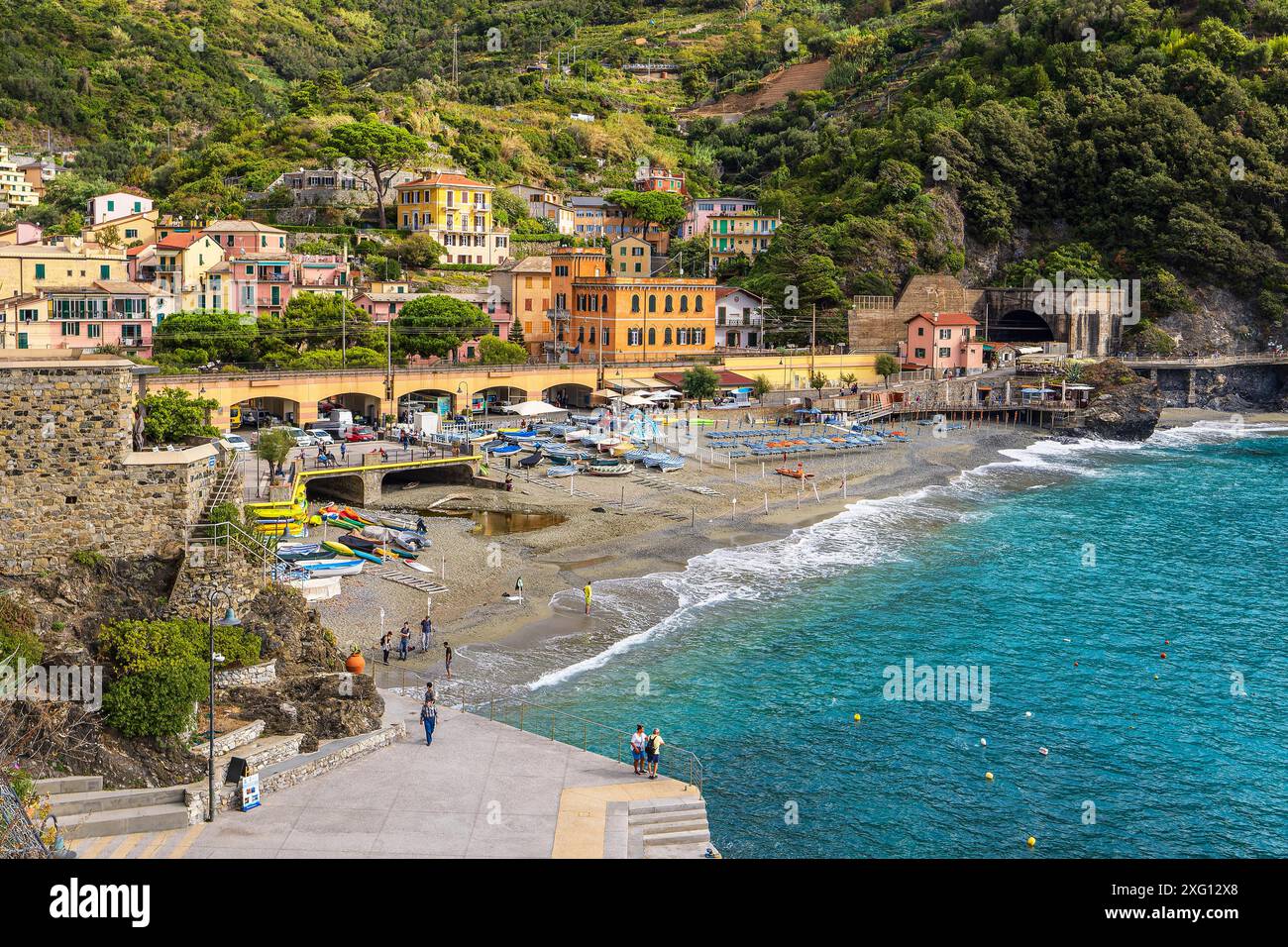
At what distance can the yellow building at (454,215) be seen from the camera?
100812 millimetres

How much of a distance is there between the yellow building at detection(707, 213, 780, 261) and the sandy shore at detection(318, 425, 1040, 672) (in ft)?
156

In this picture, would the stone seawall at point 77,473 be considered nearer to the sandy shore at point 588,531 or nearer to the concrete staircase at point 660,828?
the sandy shore at point 588,531

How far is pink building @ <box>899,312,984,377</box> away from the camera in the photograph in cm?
9881

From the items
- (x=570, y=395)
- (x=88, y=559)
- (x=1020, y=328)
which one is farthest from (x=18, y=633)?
(x=1020, y=328)

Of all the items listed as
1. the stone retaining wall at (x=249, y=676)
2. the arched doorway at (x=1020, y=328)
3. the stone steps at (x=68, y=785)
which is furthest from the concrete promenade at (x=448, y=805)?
the arched doorway at (x=1020, y=328)

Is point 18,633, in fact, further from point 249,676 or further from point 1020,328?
point 1020,328

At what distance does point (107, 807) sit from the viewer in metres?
21.6

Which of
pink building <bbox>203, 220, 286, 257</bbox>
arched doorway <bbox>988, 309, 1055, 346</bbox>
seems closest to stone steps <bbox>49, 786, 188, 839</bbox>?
pink building <bbox>203, 220, 286, 257</bbox>

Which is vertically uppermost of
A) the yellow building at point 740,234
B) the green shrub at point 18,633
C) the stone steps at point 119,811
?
the yellow building at point 740,234

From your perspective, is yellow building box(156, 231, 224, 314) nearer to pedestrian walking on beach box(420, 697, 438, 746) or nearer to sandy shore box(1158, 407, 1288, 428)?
pedestrian walking on beach box(420, 697, 438, 746)

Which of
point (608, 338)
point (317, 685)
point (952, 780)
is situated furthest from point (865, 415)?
point (317, 685)

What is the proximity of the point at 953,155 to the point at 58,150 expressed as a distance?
9733 centimetres

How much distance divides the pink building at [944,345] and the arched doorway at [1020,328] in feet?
49.1

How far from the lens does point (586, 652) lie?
120ft
